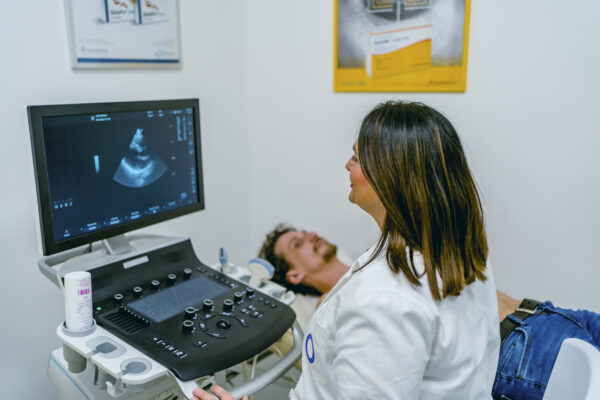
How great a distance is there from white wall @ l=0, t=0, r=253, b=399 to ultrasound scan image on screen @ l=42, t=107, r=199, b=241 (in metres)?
0.08

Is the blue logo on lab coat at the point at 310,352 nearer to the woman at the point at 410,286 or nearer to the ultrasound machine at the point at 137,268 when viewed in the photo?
the woman at the point at 410,286

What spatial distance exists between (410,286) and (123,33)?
55.1 inches

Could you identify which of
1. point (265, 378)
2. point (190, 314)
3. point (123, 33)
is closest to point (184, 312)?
point (190, 314)

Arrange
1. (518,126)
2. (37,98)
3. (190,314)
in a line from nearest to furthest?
(190,314) → (37,98) → (518,126)

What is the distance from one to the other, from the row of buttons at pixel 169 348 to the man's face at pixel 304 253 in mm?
936

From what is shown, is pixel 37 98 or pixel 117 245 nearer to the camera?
pixel 117 245

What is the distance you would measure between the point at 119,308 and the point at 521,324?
3.62 ft

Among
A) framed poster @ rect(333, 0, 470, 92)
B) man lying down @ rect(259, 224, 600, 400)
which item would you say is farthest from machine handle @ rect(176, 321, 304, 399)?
framed poster @ rect(333, 0, 470, 92)

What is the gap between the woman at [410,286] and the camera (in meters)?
0.82

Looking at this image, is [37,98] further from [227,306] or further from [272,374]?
[272,374]

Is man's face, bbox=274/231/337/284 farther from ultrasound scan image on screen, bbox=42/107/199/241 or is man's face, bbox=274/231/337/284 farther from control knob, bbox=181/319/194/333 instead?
control knob, bbox=181/319/194/333

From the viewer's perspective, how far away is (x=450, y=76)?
1843 millimetres

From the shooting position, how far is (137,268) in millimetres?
1422

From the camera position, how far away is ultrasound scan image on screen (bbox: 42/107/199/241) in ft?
4.05
